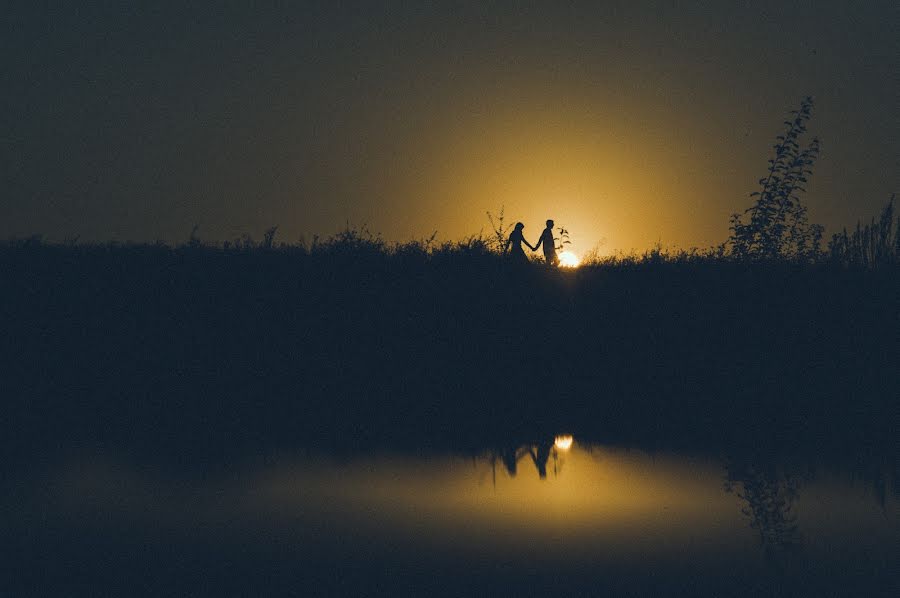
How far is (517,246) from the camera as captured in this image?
781 inches

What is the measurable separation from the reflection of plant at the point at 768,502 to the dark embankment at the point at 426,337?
4.27m

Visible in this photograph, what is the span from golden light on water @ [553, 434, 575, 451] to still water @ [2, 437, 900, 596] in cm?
57

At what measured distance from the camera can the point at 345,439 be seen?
1211cm

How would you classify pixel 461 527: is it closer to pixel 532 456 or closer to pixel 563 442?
pixel 532 456

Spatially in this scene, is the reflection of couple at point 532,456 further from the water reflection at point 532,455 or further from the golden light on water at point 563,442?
the golden light on water at point 563,442

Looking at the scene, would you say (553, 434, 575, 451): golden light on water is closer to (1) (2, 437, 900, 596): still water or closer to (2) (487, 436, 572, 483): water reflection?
(2) (487, 436, 572, 483): water reflection

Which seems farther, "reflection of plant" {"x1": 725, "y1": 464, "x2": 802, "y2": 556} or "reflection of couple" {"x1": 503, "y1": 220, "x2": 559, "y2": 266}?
"reflection of couple" {"x1": 503, "y1": 220, "x2": 559, "y2": 266}

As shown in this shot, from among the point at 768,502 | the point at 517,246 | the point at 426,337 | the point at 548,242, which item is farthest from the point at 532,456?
the point at 548,242

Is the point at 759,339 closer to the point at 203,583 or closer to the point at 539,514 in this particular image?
the point at 539,514

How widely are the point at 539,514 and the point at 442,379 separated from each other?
814 centimetres

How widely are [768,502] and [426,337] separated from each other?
951cm

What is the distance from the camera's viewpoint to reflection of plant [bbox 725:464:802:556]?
7.27 meters

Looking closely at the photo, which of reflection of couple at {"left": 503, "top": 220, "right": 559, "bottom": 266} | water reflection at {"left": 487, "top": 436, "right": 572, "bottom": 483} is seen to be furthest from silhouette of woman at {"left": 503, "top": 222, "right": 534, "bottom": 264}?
water reflection at {"left": 487, "top": 436, "right": 572, "bottom": 483}

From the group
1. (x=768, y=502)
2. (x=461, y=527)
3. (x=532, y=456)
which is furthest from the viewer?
(x=532, y=456)
